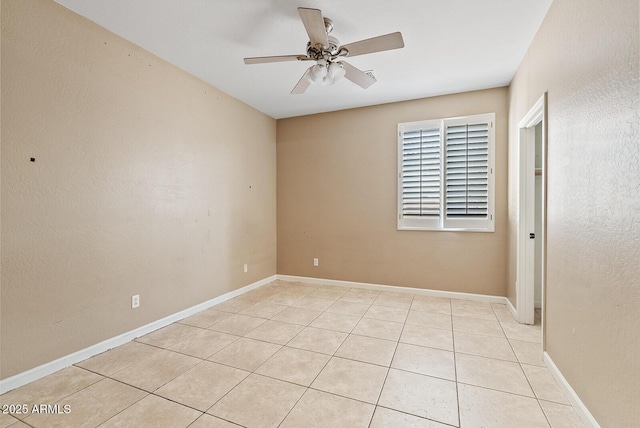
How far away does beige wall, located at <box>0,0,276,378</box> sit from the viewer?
1.96 meters

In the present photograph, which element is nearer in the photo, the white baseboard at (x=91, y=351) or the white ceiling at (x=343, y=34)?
the white baseboard at (x=91, y=351)

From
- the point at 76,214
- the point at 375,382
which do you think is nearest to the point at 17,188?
the point at 76,214

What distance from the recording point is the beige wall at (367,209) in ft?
12.2

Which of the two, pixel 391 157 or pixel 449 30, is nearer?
pixel 449 30

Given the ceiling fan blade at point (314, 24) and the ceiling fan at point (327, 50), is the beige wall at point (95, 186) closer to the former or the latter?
the ceiling fan at point (327, 50)

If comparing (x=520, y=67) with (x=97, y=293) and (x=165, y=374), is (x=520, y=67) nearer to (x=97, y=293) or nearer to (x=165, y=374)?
(x=165, y=374)

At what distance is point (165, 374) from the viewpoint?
6.94 ft

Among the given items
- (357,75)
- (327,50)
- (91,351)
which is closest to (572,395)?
(357,75)

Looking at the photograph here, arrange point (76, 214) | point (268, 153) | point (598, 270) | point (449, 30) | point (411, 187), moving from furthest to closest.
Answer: point (268, 153) → point (411, 187) → point (449, 30) → point (76, 214) → point (598, 270)

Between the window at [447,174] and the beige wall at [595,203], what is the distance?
1.53 metres

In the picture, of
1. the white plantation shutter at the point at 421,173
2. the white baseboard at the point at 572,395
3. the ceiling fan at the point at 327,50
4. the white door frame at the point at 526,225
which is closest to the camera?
the white baseboard at the point at 572,395

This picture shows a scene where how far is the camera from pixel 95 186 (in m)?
2.39

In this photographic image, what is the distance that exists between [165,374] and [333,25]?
3.04 meters

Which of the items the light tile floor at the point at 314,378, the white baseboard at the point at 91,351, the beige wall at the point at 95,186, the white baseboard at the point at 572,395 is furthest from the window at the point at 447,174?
the white baseboard at the point at 91,351
